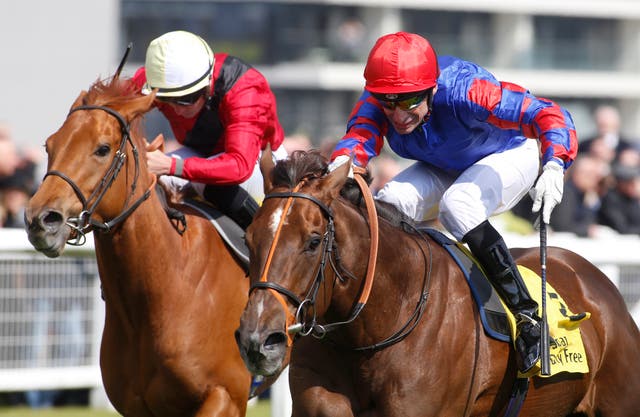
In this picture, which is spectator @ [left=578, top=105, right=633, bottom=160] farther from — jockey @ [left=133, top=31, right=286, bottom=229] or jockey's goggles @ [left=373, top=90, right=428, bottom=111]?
jockey's goggles @ [left=373, top=90, right=428, bottom=111]

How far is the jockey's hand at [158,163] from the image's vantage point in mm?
4723

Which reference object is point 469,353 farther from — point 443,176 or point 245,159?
point 245,159

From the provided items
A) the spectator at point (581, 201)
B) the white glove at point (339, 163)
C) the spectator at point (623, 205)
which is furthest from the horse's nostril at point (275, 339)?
Result: the spectator at point (623, 205)

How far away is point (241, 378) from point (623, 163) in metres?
6.15

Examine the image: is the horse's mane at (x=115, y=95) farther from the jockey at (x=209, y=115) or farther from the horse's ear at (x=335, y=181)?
the horse's ear at (x=335, y=181)

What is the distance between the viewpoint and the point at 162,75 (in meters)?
4.92

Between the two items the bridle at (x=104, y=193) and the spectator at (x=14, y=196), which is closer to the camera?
the bridle at (x=104, y=193)

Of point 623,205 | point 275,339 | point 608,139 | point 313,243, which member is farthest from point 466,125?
point 608,139

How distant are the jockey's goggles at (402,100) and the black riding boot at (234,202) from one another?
1.15 meters

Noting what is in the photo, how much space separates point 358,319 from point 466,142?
42.5 inches

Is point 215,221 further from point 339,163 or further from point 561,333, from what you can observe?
point 561,333

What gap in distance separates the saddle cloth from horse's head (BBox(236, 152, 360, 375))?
0.80 meters

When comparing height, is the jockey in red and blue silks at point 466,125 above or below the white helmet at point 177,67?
below

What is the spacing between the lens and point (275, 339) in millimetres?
3371
